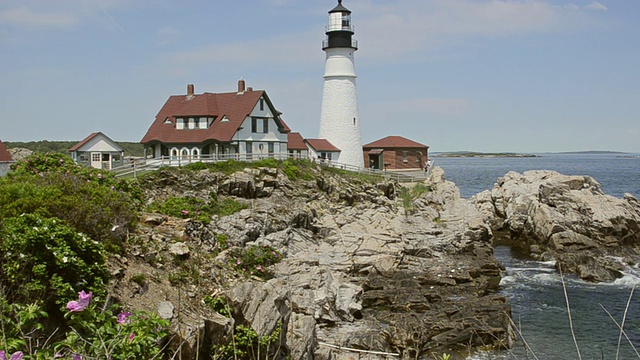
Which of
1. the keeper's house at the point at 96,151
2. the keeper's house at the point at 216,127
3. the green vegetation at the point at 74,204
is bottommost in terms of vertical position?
the green vegetation at the point at 74,204

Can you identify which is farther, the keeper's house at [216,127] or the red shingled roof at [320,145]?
the red shingled roof at [320,145]

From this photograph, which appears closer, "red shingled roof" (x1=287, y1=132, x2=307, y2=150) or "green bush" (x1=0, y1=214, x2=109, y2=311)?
"green bush" (x1=0, y1=214, x2=109, y2=311)

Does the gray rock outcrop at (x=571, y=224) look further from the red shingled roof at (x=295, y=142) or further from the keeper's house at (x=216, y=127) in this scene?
the keeper's house at (x=216, y=127)

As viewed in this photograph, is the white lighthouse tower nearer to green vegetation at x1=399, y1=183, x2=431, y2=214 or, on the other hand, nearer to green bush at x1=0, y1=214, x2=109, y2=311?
green vegetation at x1=399, y1=183, x2=431, y2=214

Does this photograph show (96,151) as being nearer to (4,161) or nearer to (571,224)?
(4,161)

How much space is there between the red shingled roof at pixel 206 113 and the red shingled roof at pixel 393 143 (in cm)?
1525

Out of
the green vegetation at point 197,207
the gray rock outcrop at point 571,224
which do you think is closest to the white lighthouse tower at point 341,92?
the gray rock outcrop at point 571,224

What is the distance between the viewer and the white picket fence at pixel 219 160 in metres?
30.0

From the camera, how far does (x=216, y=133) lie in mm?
40594

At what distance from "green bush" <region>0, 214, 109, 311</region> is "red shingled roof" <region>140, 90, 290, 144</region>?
2899cm

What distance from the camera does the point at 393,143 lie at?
5650 centimetres

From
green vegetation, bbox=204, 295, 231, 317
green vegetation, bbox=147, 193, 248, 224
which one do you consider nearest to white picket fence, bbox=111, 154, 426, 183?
green vegetation, bbox=147, 193, 248, 224

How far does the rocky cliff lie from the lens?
12.5 meters

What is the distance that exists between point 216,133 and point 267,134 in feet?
13.4
